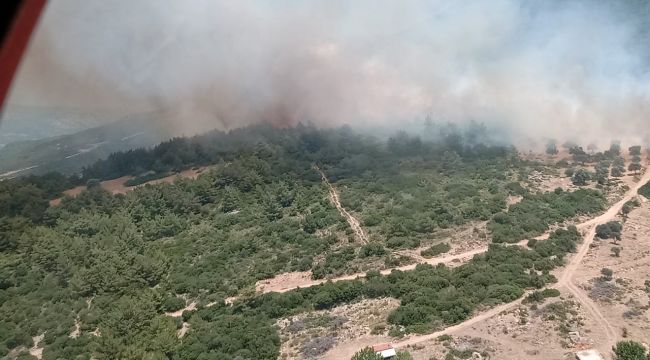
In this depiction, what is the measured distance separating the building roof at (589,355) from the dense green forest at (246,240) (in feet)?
17.1

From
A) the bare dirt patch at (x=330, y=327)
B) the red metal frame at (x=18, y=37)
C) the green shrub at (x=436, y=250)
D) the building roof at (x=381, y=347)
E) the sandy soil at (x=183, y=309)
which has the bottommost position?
the bare dirt patch at (x=330, y=327)

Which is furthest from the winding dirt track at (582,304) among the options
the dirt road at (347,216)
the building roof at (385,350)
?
the dirt road at (347,216)

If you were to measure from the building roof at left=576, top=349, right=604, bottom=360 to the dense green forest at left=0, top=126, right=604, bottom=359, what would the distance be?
205 inches

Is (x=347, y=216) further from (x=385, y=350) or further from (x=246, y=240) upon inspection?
(x=385, y=350)

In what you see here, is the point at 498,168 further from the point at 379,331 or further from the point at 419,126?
the point at 379,331

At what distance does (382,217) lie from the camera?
37.8m

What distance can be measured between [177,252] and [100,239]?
6198mm

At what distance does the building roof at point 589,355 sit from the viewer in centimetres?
2112

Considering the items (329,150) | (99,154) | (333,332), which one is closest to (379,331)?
(333,332)

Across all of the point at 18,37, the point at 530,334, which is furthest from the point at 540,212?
the point at 18,37

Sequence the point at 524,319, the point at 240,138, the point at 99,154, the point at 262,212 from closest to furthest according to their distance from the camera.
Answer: the point at 524,319
the point at 262,212
the point at 240,138
the point at 99,154

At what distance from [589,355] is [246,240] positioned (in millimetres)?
22192

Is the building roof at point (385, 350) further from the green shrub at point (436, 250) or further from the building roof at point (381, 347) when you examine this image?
the green shrub at point (436, 250)

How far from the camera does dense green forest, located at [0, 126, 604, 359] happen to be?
26922 millimetres
